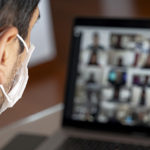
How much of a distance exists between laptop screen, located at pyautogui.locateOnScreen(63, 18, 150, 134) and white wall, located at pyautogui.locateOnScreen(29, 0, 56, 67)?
129 cm

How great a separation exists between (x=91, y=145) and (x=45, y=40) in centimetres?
154

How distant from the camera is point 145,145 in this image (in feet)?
2.10

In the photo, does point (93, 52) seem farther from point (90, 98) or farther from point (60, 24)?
point (60, 24)

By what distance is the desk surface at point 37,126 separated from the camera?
732 mm

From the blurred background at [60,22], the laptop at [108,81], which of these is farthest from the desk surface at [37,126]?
the blurred background at [60,22]

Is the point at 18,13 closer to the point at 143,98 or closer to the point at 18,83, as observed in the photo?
the point at 18,83

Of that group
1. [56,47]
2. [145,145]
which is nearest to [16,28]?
[145,145]

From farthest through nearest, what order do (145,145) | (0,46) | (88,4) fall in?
1. (88,4)
2. (145,145)
3. (0,46)

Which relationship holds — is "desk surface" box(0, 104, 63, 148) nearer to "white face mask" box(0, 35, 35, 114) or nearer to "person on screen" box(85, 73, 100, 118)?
"person on screen" box(85, 73, 100, 118)

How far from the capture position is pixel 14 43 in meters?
0.33

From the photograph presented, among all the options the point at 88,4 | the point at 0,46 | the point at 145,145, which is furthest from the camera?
the point at 88,4

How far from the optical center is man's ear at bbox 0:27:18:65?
0.99ft

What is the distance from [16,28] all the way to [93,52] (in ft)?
1.40

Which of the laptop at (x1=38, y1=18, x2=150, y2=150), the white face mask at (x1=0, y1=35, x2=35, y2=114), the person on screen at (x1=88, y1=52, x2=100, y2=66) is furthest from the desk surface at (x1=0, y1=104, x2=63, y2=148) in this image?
the white face mask at (x1=0, y1=35, x2=35, y2=114)
